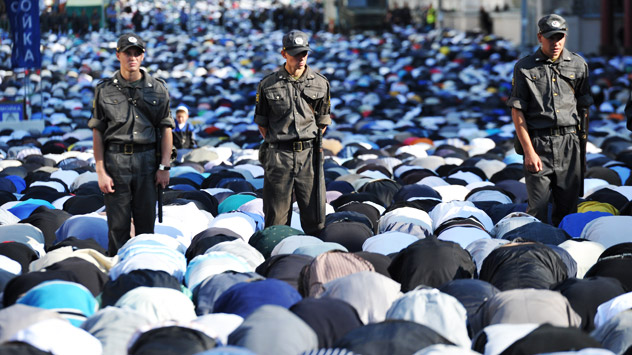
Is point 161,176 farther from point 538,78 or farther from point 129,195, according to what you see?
point 538,78

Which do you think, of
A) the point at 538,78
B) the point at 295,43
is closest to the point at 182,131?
the point at 295,43

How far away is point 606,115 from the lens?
22078 millimetres

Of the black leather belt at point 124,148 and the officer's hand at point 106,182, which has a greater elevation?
the black leather belt at point 124,148

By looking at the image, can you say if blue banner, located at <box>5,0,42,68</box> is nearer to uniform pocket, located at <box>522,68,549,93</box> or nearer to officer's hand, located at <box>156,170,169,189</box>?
officer's hand, located at <box>156,170,169,189</box>

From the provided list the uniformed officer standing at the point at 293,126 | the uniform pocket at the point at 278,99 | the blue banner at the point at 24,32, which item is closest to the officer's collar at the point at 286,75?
the uniformed officer standing at the point at 293,126

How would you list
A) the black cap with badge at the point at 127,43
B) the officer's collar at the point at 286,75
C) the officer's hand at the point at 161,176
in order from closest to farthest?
the black cap with badge at the point at 127,43
the officer's hand at the point at 161,176
the officer's collar at the point at 286,75

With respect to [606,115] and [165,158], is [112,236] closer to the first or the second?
[165,158]

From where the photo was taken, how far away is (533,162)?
7.90 m

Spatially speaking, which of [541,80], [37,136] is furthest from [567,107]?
[37,136]

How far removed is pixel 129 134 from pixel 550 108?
3263mm

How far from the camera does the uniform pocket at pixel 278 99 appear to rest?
8086 mm

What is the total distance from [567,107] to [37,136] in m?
13.8

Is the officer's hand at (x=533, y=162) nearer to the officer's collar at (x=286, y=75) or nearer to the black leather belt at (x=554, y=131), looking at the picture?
the black leather belt at (x=554, y=131)

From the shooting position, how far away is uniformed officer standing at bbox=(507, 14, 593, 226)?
26.3 feet
